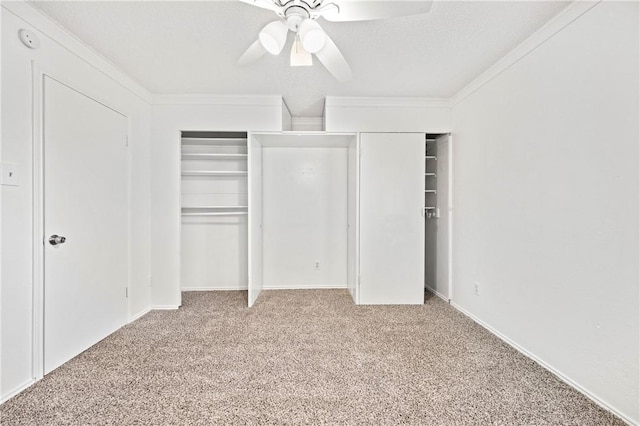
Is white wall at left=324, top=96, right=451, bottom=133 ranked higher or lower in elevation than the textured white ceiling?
lower

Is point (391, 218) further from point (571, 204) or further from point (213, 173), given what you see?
point (213, 173)

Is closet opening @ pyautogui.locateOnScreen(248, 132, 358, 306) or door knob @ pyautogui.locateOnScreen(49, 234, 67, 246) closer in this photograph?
door knob @ pyautogui.locateOnScreen(49, 234, 67, 246)

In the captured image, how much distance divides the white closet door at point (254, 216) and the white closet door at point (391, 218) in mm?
1215

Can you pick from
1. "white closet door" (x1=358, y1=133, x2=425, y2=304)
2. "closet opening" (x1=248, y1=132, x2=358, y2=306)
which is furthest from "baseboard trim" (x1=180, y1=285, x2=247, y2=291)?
"white closet door" (x1=358, y1=133, x2=425, y2=304)

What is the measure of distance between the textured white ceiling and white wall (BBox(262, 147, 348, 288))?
40.7 inches

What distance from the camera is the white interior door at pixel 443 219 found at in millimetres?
3424

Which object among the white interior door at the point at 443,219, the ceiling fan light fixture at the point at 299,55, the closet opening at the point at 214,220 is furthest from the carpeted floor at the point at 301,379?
the ceiling fan light fixture at the point at 299,55

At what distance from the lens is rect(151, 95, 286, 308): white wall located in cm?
Answer: 322

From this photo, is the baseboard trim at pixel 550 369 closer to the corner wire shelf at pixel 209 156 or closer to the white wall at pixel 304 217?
the white wall at pixel 304 217

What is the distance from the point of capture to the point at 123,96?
279 cm

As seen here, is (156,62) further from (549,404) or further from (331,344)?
Answer: (549,404)

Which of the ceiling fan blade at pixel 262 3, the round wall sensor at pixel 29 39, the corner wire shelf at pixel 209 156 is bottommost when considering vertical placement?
the corner wire shelf at pixel 209 156

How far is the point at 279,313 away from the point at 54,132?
7.86 feet

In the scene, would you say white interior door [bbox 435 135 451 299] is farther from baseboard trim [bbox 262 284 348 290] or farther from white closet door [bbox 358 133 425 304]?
baseboard trim [bbox 262 284 348 290]
